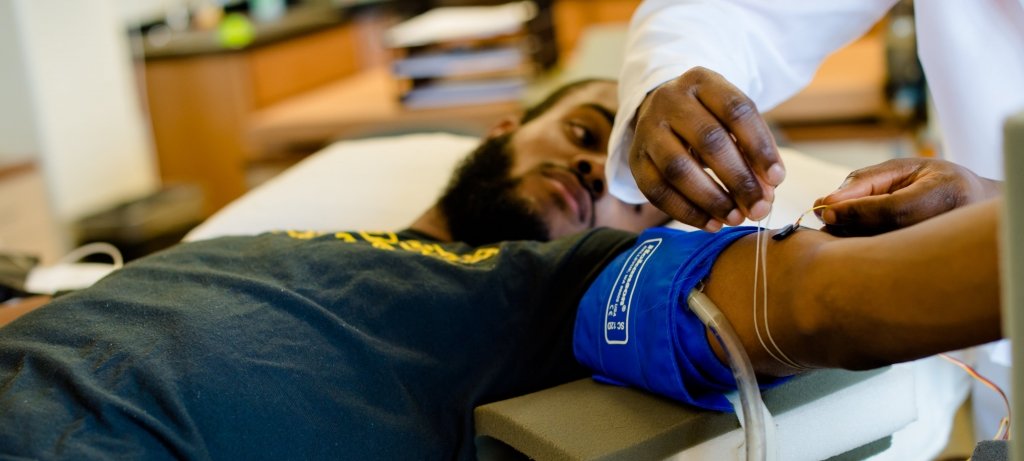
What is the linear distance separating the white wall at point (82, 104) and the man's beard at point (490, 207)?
199 cm

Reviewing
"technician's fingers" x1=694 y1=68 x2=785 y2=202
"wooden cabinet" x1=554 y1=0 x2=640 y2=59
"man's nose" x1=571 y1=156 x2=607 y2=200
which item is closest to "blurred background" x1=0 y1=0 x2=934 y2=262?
"wooden cabinet" x1=554 y1=0 x2=640 y2=59

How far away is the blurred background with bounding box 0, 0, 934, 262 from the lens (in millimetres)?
2746

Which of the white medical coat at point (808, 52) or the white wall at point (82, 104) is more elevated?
the white medical coat at point (808, 52)

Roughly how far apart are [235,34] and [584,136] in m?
2.14

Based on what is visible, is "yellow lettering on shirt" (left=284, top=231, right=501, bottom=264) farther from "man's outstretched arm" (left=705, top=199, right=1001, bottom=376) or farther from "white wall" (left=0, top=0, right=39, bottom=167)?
"white wall" (left=0, top=0, right=39, bottom=167)

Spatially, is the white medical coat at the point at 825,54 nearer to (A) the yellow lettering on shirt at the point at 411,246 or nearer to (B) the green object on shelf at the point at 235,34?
(A) the yellow lettering on shirt at the point at 411,246

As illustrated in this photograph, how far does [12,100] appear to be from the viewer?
3.03m

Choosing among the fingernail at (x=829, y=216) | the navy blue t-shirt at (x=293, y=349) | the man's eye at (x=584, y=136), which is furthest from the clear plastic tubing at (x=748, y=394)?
the man's eye at (x=584, y=136)

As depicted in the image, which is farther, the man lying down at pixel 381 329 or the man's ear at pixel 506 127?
the man's ear at pixel 506 127

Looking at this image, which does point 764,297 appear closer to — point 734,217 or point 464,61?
point 734,217

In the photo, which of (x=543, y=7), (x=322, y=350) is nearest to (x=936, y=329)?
(x=322, y=350)

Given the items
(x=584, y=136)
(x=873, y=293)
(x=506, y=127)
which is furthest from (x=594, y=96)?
(x=873, y=293)

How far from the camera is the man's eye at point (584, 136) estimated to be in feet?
5.11

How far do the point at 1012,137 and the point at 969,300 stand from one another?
0.47 ft
